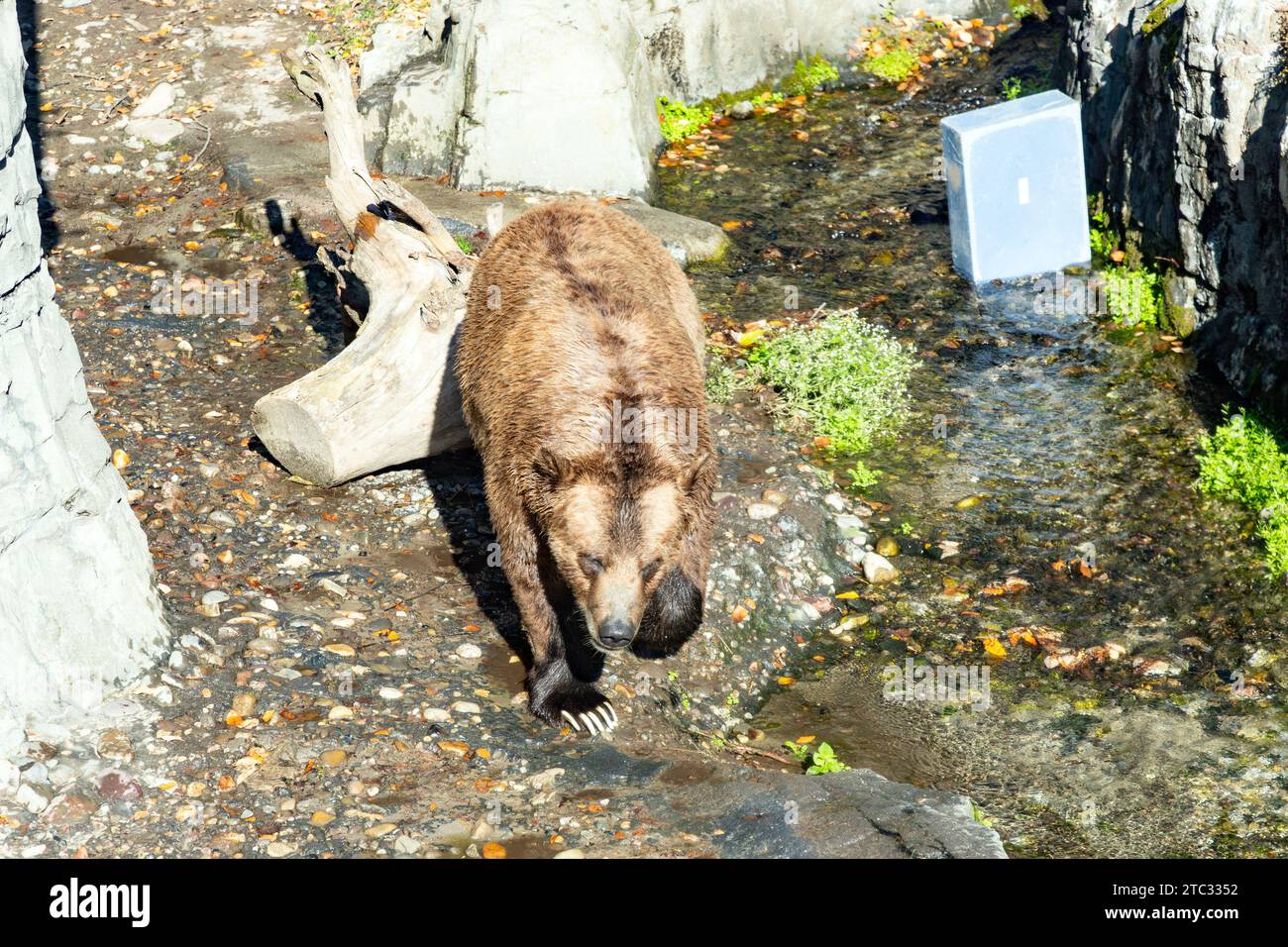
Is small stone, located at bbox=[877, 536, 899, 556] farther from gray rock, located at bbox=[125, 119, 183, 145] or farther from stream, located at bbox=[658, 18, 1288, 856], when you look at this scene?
gray rock, located at bbox=[125, 119, 183, 145]

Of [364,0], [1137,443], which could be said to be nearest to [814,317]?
[1137,443]

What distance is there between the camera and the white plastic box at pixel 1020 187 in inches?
442

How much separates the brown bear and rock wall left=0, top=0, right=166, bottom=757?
5.89 ft

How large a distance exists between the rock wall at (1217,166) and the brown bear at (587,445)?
458 centimetres

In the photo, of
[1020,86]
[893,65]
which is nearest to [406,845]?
[1020,86]

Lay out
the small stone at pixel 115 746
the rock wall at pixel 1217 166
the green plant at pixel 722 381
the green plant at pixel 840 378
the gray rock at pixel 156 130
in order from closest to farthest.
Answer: the small stone at pixel 115 746 → the rock wall at pixel 1217 166 → the green plant at pixel 840 378 → the green plant at pixel 722 381 → the gray rock at pixel 156 130

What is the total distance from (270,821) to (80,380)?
89.0 inches

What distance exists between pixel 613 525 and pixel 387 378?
8.93ft

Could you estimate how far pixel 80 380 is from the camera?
6117 mm

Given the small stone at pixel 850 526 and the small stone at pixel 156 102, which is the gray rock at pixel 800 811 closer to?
the small stone at pixel 850 526

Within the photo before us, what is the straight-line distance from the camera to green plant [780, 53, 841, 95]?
15.3 meters

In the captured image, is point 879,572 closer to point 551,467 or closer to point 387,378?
point 551,467

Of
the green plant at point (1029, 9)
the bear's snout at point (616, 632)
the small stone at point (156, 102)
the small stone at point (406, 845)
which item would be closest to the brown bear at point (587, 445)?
the bear's snout at point (616, 632)
